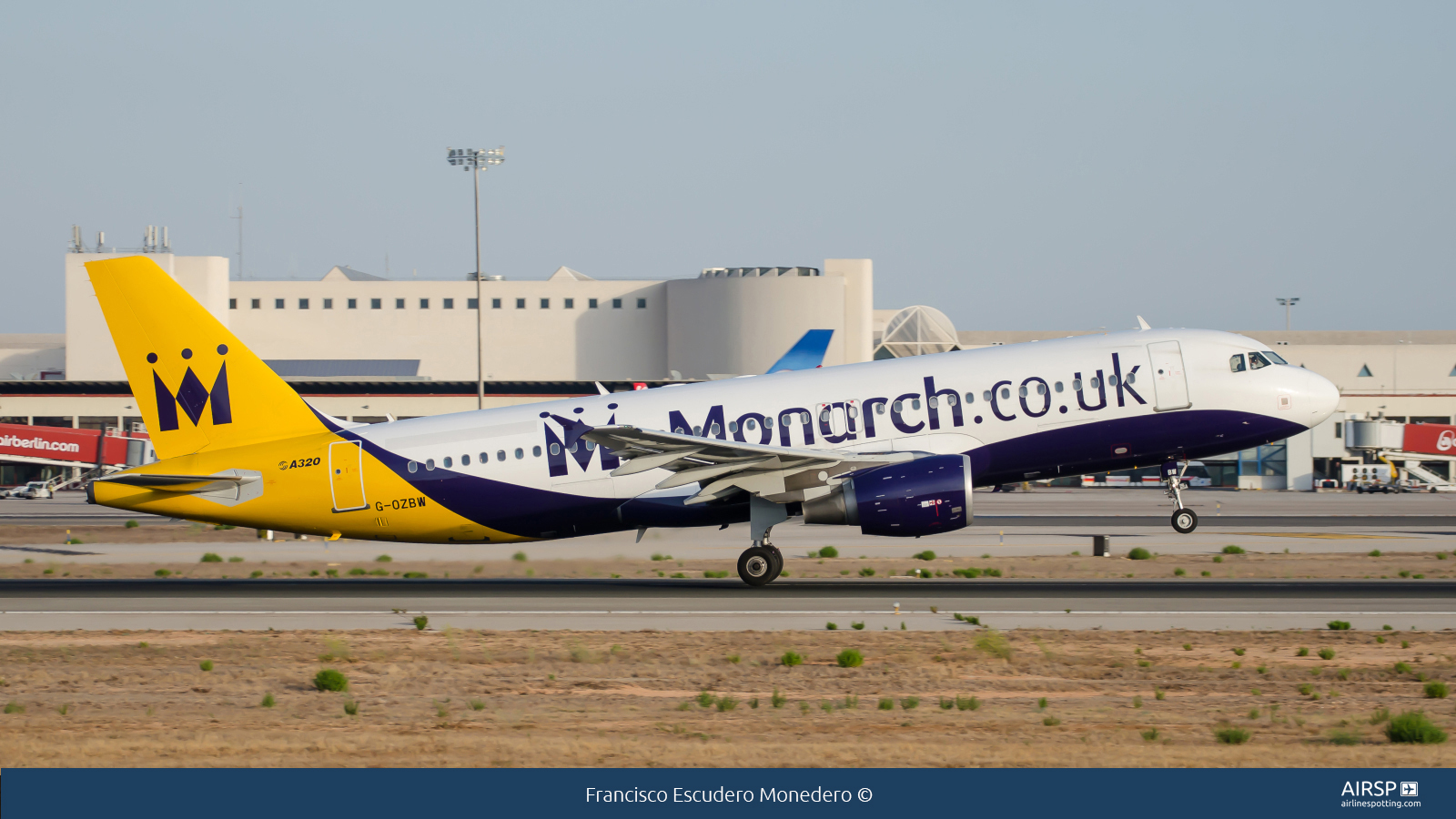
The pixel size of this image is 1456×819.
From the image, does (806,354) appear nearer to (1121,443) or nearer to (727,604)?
(1121,443)

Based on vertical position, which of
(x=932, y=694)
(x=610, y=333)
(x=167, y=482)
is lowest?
(x=932, y=694)

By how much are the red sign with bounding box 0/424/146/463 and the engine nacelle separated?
73.9 meters

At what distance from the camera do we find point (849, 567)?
33.7 metres

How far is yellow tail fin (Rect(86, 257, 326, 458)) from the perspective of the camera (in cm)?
2812

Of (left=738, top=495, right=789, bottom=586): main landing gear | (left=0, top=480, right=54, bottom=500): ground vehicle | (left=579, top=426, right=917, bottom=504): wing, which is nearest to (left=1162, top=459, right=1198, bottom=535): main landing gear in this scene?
(left=579, top=426, right=917, bottom=504): wing

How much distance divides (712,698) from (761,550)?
11.5 meters

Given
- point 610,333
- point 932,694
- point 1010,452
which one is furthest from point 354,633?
point 610,333

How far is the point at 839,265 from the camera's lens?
121812 mm

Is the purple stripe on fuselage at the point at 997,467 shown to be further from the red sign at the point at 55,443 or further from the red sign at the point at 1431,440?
the red sign at the point at 1431,440

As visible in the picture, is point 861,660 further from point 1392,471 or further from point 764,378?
point 1392,471

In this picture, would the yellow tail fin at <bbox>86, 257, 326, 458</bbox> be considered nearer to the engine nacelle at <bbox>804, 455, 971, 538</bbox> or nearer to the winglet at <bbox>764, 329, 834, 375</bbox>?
the engine nacelle at <bbox>804, 455, 971, 538</bbox>

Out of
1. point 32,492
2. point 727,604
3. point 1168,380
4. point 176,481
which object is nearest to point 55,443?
point 32,492

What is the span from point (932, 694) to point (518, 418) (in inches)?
581

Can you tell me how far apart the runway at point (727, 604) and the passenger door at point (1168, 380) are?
13.3 ft
